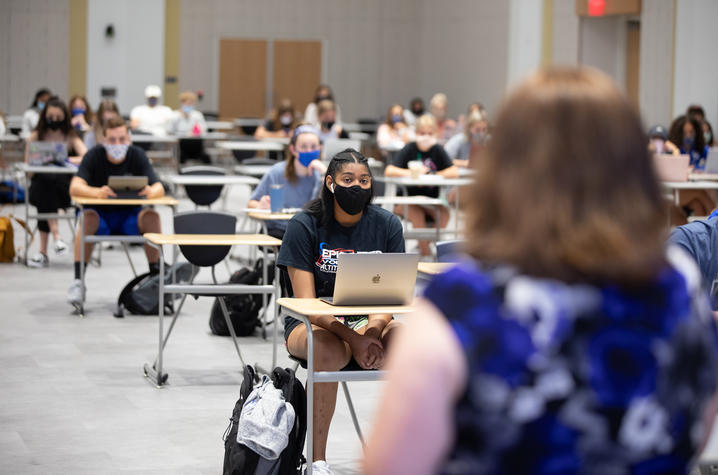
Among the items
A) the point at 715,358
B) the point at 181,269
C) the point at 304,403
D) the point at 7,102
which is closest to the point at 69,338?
the point at 181,269

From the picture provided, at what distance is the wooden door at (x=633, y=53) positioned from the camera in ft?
53.5

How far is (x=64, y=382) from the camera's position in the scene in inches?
207

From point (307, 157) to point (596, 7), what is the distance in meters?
10.3

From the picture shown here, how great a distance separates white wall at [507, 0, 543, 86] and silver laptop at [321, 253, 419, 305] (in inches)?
544

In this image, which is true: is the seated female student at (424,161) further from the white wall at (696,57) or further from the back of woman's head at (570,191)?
the back of woman's head at (570,191)

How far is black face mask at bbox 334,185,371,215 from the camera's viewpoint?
13.6 feet

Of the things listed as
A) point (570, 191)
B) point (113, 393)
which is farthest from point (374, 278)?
point (570, 191)

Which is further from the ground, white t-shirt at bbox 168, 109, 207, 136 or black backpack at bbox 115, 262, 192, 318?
white t-shirt at bbox 168, 109, 207, 136

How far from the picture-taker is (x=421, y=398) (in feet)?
3.95

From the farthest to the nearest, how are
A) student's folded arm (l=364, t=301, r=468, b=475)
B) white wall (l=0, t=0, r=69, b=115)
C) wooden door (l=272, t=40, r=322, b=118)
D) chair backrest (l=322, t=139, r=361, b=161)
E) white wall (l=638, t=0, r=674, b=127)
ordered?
wooden door (l=272, t=40, r=322, b=118) < white wall (l=0, t=0, r=69, b=115) < white wall (l=638, t=0, r=674, b=127) < chair backrest (l=322, t=139, r=361, b=161) < student's folded arm (l=364, t=301, r=468, b=475)

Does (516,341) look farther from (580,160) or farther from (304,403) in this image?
(304,403)

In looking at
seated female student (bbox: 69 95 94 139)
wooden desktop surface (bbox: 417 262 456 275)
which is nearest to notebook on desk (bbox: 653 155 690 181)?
wooden desktop surface (bbox: 417 262 456 275)

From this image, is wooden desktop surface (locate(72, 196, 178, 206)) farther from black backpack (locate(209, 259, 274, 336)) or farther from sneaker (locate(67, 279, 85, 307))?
black backpack (locate(209, 259, 274, 336))

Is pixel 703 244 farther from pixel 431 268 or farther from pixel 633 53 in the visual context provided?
pixel 633 53
